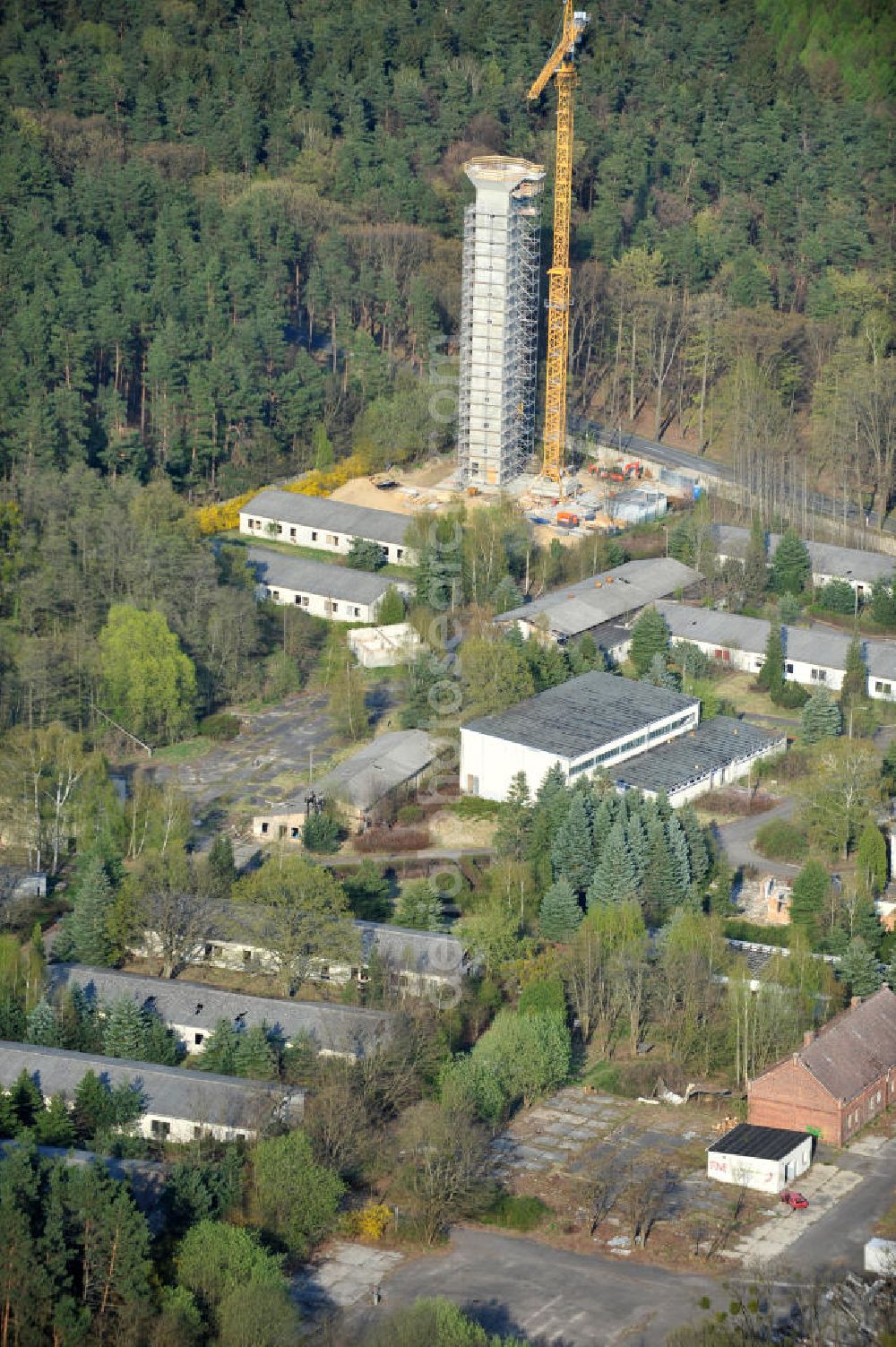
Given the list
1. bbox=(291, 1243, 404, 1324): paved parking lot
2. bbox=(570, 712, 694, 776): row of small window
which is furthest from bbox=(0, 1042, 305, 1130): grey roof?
bbox=(570, 712, 694, 776): row of small window

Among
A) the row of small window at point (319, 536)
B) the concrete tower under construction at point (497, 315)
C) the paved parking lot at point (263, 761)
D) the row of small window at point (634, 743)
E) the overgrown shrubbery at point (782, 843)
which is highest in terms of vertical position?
the concrete tower under construction at point (497, 315)

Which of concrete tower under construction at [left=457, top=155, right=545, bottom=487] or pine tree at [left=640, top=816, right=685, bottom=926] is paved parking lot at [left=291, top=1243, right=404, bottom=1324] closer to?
pine tree at [left=640, top=816, right=685, bottom=926]

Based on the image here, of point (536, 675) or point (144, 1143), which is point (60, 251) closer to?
point (536, 675)

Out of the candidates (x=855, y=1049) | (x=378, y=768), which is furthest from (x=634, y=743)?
(x=855, y=1049)

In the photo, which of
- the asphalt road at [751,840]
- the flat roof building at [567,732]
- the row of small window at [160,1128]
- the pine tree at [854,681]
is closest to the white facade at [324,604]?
the flat roof building at [567,732]

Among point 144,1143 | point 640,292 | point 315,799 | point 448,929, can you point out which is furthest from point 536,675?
point 640,292

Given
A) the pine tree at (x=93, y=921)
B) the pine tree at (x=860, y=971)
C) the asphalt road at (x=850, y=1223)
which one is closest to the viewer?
the asphalt road at (x=850, y=1223)

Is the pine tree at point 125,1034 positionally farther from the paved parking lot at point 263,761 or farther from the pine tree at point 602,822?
the paved parking lot at point 263,761

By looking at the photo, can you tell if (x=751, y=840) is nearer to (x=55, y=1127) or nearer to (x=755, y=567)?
(x=755, y=567)
